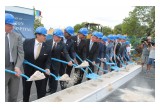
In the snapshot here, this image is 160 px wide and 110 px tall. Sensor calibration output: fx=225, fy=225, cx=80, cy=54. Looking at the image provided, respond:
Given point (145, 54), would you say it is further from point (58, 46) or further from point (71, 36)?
point (58, 46)

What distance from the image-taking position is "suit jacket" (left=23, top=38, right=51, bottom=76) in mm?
4016

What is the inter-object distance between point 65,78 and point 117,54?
4.46 m

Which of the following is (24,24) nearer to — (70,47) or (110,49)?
(110,49)

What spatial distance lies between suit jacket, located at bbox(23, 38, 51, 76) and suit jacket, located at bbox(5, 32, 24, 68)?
56 cm

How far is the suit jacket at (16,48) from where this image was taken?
3.31 meters

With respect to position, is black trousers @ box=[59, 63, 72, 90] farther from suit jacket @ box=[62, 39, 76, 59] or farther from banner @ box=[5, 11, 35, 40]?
banner @ box=[5, 11, 35, 40]

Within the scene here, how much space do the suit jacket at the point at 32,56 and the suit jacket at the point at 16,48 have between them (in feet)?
1.84

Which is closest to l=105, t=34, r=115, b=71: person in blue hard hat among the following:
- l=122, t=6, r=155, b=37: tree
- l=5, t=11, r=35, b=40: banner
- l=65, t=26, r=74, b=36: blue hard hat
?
l=65, t=26, r=74, b=36: blue hard hat

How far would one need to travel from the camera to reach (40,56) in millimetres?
4082

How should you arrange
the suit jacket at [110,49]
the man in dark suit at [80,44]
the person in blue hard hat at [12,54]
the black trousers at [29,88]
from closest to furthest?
the person in blue hard hat at [12,54]
the black trousers at [29,88]
the man in dark suit at [80,44]
the suit jacket at [110,49]

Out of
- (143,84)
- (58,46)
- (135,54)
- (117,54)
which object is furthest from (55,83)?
(135,54)

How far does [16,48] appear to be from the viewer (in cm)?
338

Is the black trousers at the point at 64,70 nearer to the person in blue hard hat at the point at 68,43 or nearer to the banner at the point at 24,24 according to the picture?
the person in blue hard hat at the point at 68,43

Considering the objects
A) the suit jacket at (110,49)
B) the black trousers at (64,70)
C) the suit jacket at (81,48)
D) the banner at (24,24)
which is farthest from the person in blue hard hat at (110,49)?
the banner at (24,24)
